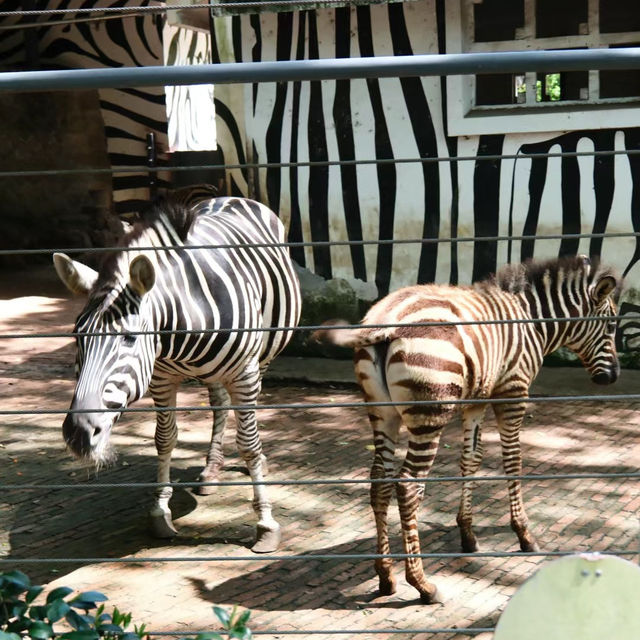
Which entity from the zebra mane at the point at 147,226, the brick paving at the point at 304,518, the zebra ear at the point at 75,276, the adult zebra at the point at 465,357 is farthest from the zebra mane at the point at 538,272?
the zebra ear at the point at 75,276

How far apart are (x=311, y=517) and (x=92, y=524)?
4.29 feet

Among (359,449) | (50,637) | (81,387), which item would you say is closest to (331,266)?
(359,449)

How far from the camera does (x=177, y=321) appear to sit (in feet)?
16.7

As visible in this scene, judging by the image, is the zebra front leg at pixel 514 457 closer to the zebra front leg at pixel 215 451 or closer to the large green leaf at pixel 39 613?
the zebra front leg at pixel 215 451

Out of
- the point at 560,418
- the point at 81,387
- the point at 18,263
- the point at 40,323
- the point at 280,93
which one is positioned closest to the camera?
the point at 81,387

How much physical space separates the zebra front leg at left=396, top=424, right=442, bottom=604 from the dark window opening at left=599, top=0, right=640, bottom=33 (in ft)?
16.5

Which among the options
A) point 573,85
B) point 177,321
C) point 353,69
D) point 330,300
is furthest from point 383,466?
point 573,85

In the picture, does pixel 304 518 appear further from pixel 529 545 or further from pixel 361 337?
pixel 361 337

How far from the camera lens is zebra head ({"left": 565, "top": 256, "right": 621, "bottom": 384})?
5.44 m

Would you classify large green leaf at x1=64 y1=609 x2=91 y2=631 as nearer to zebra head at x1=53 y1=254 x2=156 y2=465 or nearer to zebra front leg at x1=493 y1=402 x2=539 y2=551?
zebra head at x1=53 y1=254 x2=156 y2=465

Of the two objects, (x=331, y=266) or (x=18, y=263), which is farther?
(x=18, y=263)

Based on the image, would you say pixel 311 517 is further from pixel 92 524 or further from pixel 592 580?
pixel 592 580

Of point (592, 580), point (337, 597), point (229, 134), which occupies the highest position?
point (229, 134)

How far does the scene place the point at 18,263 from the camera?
14.6m
